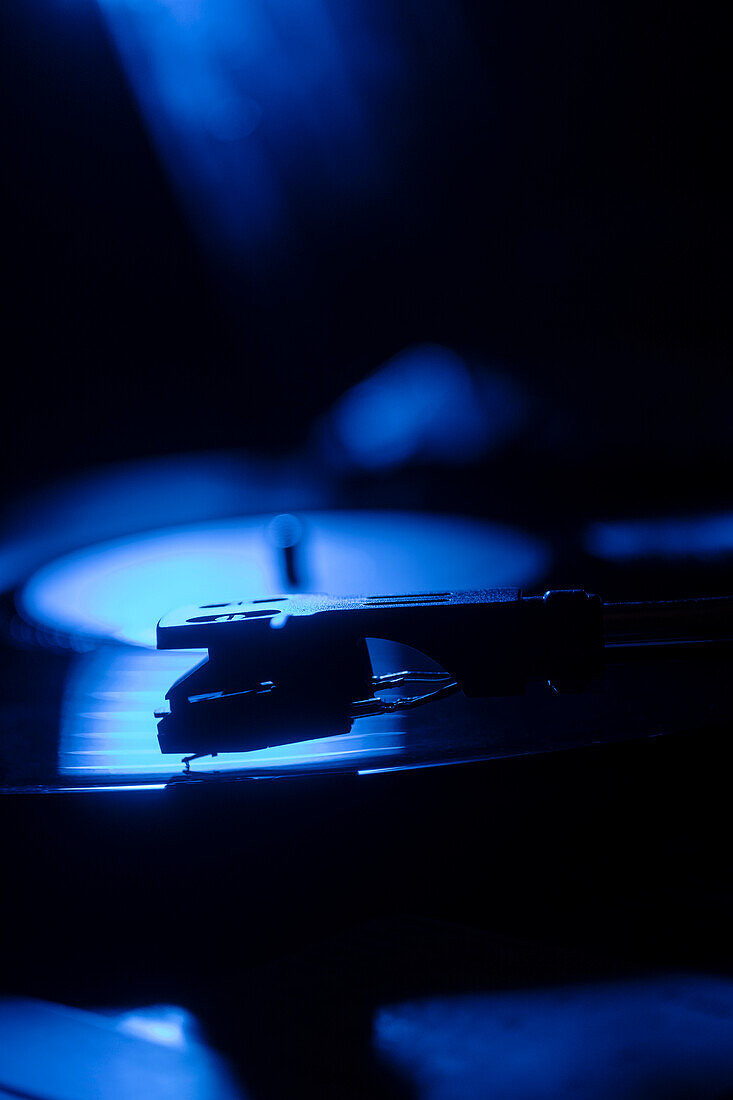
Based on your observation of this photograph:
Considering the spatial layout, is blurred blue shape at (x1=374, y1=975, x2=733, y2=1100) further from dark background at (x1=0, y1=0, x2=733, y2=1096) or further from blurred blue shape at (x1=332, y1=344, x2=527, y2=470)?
blurred blue shape at (x1=332, y1=344, x2=527, y2=470)

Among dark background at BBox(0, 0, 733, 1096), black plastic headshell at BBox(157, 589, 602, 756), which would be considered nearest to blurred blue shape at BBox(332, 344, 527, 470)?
dark background at BBox(0, 0, 733, 1096)

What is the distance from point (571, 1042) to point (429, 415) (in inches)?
→ 15.0

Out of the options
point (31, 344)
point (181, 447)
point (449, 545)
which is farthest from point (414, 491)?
point (31, 344)

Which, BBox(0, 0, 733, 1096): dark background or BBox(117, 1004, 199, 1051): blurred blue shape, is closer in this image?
BBox(117, 1004, 199, 1051): blurred blue shape

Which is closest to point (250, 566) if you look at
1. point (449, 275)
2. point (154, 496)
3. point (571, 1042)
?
point (154, 496)

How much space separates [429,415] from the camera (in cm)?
52

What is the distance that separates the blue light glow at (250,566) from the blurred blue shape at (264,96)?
0.60ft

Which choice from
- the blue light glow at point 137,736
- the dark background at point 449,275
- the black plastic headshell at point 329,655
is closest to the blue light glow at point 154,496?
the dark background at point 449,275

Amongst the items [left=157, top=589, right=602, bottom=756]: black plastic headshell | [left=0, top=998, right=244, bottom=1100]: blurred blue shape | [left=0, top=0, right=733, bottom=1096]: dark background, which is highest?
[left=0, top=0, right=733, bottom=1096]: dark background

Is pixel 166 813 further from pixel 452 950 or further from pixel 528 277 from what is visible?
pixel 528 277

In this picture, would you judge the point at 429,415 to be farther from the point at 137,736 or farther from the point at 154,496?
the point at 137,736

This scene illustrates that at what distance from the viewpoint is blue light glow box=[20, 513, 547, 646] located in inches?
18.1

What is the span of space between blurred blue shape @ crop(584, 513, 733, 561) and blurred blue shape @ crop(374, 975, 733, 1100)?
261mm

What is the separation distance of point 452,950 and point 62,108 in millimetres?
510
